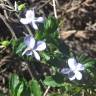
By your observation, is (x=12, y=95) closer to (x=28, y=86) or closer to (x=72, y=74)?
(x=28, y=86)

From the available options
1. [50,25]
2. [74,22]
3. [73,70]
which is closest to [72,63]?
[73,70]

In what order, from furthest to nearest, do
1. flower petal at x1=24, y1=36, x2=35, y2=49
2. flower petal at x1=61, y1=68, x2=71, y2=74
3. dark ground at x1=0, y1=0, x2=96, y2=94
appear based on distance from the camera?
dark ground at x1=0, y1=0, x2=96, y2=94 → flower petal at x1=61, y1=68, x2=71, y2=74 → flower petal at x1=24, y1=36, x2=35, y2=49

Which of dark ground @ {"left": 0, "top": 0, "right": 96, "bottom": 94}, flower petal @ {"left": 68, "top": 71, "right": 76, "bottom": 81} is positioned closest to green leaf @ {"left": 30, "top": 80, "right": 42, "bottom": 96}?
flower petal @ {"left": 68, "top": 71, "right": 76, "bottom": 81}

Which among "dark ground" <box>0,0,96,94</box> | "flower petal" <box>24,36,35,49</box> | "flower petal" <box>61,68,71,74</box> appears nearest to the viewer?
"flower petal" <box>24,36,35,49</box>

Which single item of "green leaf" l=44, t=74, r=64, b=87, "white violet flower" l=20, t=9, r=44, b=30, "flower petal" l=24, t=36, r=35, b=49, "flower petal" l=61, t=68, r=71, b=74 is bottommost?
"green leaf" l=44, t=74, r=64, b=87

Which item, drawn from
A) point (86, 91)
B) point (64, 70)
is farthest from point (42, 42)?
point (86, 91)

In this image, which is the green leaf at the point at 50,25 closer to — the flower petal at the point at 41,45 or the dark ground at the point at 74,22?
the flower petal at the point at 41,45

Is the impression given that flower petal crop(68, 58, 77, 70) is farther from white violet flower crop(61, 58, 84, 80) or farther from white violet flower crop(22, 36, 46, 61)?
white violet flower crop(22, 36, 46, 61)

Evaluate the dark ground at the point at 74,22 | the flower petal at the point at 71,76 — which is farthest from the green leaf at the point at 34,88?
the dark ground at the point at 74,22
